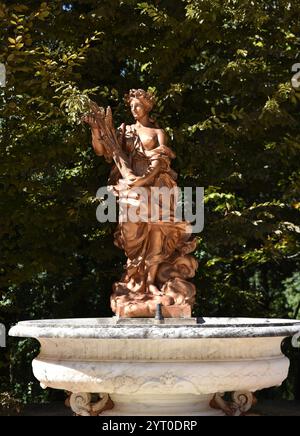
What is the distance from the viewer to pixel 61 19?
41.1 ft

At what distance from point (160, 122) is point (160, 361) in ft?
20.1

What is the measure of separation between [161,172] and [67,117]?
252 cm

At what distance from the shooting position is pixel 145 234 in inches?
354

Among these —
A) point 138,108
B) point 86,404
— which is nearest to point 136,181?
point 138,108

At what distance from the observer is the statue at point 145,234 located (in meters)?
8.83

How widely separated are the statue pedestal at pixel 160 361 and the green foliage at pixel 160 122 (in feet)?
15.9

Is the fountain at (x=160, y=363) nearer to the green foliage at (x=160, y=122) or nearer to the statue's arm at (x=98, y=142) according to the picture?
the statue's arm at (x=98, y=142)

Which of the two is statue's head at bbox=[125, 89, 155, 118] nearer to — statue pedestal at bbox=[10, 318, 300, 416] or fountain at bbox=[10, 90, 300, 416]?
fountain at bbox=[10, 90, 300, 416]

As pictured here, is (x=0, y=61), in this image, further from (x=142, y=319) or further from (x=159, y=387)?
(x=159, y=387)

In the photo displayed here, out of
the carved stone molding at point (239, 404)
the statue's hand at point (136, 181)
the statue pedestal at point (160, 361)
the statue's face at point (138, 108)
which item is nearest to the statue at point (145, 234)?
the statue's hand at point (136, 181)

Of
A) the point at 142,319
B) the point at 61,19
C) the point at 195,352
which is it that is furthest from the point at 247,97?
the point at 195,352

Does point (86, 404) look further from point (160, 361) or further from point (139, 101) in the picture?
point (139, 101)

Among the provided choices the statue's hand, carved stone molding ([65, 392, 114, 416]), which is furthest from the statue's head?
carved stone molding ([65, 392, 114, 416])

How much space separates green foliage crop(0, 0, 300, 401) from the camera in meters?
11.6
